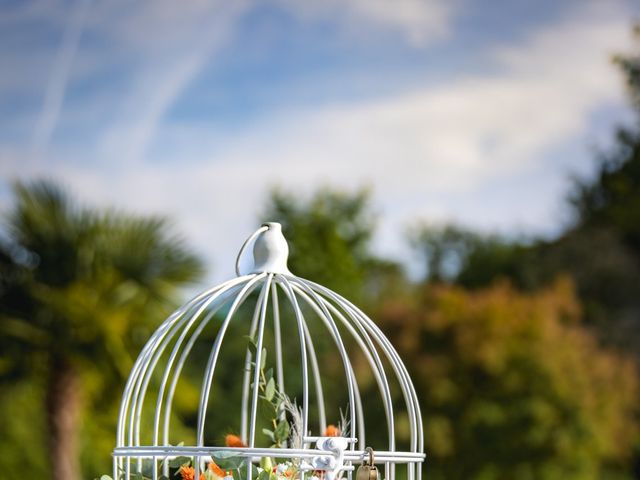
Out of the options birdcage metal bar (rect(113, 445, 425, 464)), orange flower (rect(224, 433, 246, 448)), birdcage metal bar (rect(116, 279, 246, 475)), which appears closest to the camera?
birdcage metal bar (rect(113, 445, 425, 464))

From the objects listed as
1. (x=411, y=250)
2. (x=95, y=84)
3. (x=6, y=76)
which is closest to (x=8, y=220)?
(x=6, y=76)

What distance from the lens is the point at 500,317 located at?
59.8 ft

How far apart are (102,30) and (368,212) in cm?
853

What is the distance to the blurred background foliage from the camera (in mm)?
12367

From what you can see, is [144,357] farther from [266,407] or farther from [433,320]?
[433,320]

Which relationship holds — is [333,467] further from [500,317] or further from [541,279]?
[541,279]

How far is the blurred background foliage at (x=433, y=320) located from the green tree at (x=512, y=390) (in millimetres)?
27

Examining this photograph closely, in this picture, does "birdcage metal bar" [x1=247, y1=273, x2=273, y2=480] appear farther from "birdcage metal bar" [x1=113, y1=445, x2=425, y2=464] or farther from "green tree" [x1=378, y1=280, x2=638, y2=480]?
"green tree" [x1=378, y1=280, x2=638, y2=480]

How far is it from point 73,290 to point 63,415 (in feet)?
5.06

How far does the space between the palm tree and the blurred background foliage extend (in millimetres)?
19

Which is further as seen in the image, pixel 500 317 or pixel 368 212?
pixel 368 212

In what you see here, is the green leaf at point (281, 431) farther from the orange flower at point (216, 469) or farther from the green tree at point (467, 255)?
the green tree at point (467, 255)

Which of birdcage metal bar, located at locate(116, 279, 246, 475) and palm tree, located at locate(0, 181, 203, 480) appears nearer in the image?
birdcage metal bar, located at locate(116, 279, 246, 475)

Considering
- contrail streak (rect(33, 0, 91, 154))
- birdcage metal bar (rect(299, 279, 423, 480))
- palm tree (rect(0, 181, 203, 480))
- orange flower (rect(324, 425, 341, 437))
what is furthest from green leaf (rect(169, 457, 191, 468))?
contrail streak (rect(33, 0, 91, 154))
